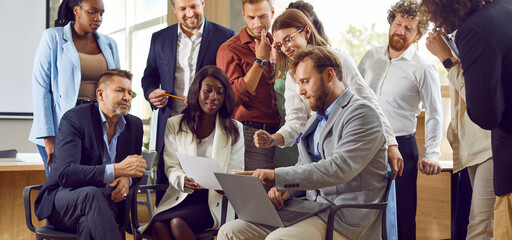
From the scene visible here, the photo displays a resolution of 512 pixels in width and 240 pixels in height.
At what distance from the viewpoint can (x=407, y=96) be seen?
9.21 ft

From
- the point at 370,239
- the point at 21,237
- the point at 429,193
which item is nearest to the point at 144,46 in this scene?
the point at 21,237

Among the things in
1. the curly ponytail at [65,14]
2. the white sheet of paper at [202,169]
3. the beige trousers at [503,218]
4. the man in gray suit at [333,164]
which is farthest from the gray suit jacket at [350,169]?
the curly ponytail at [65,14]

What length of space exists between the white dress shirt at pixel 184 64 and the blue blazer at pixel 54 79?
1.25 ft

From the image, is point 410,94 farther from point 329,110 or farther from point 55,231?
point 55,231

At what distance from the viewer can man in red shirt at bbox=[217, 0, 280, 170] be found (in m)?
2.62

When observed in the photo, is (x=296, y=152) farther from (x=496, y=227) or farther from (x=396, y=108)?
(x=496, y=227)

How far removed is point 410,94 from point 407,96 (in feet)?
0.06

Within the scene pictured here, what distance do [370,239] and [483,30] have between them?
84 cm

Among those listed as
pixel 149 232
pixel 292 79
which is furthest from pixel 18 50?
pixel 292 79

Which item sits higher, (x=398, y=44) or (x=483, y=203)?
(x=398, y=44)

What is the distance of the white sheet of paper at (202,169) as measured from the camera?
2.16 meters

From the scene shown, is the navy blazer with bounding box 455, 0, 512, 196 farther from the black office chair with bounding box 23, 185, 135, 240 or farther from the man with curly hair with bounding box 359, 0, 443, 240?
the black office chair with bounding box 23, 185, 135, 240

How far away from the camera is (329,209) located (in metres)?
1.97

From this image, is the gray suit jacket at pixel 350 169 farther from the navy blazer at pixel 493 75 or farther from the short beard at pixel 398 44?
the short beard at pixel 398 44
